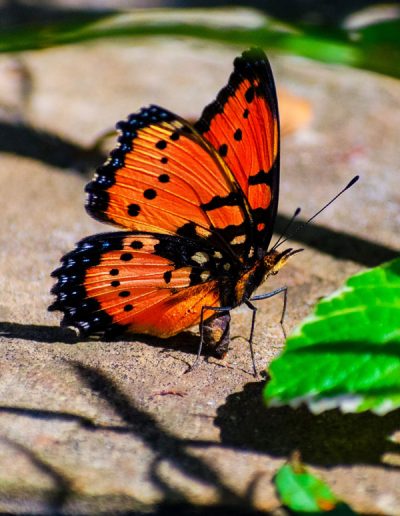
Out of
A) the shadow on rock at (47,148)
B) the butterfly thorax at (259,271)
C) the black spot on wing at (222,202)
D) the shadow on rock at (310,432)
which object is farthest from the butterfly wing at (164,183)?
the shadow on rock at (47,148)

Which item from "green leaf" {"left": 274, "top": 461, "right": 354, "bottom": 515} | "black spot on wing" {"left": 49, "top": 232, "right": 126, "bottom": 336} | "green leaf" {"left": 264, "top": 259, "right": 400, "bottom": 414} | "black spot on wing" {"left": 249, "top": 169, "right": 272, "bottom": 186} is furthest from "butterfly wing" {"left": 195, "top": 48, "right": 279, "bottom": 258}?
"green leaf" {"left": 274, "top": 461, "right": 354, "bottom": 515}

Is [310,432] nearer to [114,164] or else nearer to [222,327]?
[222,327]

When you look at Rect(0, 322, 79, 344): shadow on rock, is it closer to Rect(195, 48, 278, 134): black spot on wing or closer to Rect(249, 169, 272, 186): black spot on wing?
Rect(249, 169, 272, 186): black spot on wing

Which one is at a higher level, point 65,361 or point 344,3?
point 344,3

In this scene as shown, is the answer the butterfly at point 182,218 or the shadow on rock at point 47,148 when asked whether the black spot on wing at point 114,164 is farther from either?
the shadow on rock at point 47,148

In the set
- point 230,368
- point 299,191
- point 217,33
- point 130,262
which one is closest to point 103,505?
point 230,368

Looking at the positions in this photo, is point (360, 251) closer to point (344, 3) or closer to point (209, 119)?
point (209, 119)
